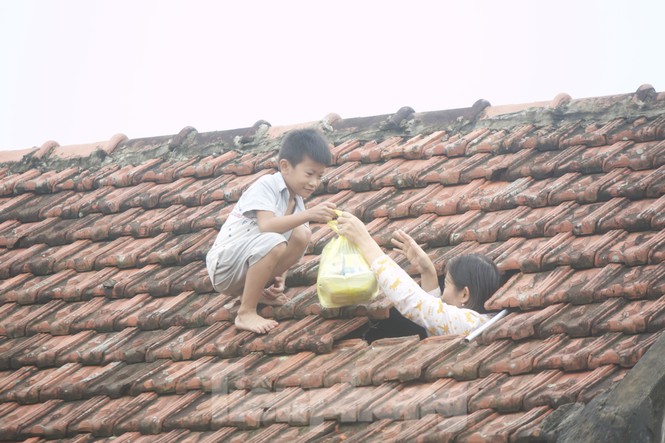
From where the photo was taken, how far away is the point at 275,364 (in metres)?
5.31

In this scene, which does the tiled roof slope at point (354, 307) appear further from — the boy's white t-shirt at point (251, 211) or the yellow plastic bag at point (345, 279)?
the boy's white t-shirt at point (251, 211)

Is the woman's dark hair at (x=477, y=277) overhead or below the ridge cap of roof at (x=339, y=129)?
below

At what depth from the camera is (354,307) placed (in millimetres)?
5492

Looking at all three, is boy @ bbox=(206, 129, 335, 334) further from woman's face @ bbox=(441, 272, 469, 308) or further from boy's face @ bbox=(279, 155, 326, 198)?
woman's face @ bbox=(441, 272, 469, 308)

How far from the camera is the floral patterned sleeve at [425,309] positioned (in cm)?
512

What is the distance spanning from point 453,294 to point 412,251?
358mm

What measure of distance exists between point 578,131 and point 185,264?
101 inches

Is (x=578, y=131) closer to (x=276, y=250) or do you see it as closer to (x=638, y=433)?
(x=276, y=250)

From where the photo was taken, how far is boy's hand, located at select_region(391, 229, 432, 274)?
5523 mm

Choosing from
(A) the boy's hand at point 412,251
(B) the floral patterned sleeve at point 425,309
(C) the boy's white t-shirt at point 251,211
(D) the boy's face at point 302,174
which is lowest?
(B) the floral patterned sleeve at point 425,309

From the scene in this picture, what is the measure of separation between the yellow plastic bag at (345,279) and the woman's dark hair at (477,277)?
43 cm

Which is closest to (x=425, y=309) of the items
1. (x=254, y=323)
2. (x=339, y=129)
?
(x=254, y=323)

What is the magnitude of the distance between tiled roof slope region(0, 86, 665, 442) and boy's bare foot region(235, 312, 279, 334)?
0.30 ft

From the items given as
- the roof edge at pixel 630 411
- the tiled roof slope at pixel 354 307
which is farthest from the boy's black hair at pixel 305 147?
the roof edge at pixel 630 411
